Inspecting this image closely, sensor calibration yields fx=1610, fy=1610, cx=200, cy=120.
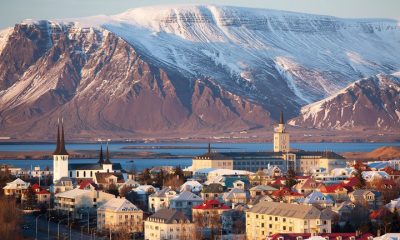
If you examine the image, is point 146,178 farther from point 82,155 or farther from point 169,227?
point 82,155

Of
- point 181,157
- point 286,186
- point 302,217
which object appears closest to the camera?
point 302,217

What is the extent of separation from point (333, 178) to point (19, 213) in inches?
1205

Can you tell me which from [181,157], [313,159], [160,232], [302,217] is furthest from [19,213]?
[181,157]

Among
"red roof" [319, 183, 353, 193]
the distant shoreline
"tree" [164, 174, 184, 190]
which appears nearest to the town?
"red roof" [319, 183, 353, 193]

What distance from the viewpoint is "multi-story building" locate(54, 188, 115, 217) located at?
3061 inches

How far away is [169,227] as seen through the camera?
63.6m

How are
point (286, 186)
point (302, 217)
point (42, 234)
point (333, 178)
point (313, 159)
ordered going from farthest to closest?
1. point (313, 159)
2. point (333, 178)
3. point (286, 186)
4. point (42, 234)
5. point (302, 217)

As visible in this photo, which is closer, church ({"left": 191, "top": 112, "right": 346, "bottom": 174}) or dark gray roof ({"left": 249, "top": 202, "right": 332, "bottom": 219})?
dark gray roof ({"left": 249, "top": 202, "right": 332, "bottom": 219})

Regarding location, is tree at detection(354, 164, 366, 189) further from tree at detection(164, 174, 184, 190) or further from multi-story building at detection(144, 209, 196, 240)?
multi-story building at detection(144, 209, 196, 240)

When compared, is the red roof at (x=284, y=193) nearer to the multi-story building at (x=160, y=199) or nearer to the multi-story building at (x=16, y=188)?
the multi-story building at (x=160, y=199)

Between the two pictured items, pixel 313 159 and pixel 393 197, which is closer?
pixel 393 197

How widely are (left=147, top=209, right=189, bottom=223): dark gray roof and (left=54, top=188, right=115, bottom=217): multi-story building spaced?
10178 mm

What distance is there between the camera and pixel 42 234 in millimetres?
65625

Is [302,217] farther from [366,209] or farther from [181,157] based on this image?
[181,157]
